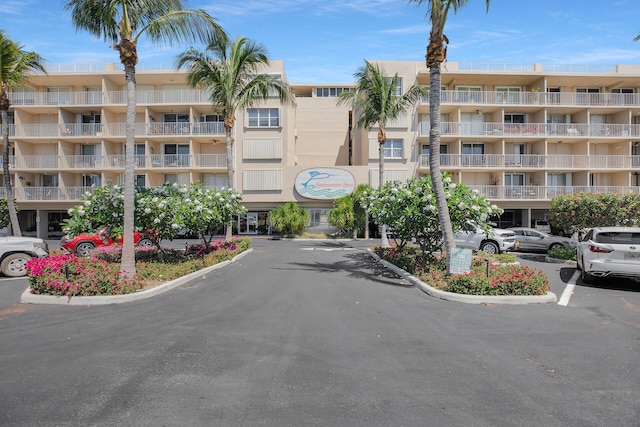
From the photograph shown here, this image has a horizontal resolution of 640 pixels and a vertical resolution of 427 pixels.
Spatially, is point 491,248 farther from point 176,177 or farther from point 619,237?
point 176,177

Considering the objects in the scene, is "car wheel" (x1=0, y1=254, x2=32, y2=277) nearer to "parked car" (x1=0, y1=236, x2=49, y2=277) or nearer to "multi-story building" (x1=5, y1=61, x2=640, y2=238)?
"parked car" (x1=0, y1=236, x2=49, y2=277)

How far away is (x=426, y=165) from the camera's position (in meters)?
34.3

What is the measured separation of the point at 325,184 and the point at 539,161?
17.0 m

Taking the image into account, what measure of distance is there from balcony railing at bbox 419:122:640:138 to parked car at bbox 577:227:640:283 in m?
23.2

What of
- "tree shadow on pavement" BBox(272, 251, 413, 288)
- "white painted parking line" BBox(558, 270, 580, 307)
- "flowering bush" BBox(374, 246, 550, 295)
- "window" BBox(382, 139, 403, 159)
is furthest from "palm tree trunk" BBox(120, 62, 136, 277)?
"window" BBox(382, 139, 403, 159)

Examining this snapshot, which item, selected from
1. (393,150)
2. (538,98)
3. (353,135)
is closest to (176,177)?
(353,135)

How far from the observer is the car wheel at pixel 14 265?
1300 cm

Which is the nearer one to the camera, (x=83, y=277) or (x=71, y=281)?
(x=71, y=281)

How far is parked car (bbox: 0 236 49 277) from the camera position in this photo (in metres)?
13.0

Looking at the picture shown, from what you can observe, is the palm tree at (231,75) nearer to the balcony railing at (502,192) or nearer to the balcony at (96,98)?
the balcony at (96,98)

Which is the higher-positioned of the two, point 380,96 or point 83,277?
point 380,96

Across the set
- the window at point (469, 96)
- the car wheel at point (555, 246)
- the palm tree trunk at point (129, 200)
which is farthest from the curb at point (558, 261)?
the window at point (469, 96)

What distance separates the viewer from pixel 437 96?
11.7 meters

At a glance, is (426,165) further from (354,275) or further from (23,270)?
(23,270)
